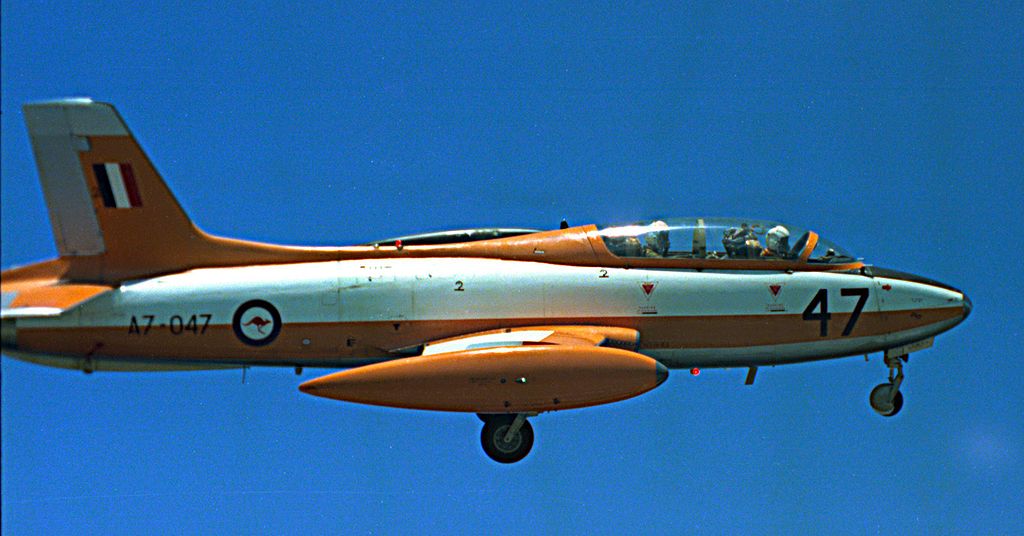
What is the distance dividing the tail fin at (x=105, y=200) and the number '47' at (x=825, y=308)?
951cm

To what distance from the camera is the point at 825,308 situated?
87.0ft

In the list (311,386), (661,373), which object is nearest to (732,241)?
(661,373)

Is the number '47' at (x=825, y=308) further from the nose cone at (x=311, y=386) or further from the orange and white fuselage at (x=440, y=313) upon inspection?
the nose cone at (x=311, y=386)

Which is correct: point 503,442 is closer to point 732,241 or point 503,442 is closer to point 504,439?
point 504,439

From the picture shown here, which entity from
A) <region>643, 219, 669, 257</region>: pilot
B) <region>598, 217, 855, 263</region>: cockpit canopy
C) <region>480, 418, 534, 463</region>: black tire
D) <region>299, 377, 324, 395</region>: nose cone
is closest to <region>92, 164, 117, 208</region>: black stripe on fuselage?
<region>299, 377, 324, 395</region>: nose cone

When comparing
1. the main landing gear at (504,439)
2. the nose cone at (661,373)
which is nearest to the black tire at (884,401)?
the nose cone at (661,373)

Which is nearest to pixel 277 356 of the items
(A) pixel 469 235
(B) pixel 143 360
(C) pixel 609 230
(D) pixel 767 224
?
(B) pixel 143 360

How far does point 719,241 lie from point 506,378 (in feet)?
16.1

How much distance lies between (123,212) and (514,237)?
6421mm

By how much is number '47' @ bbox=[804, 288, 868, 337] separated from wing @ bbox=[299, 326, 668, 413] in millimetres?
3523

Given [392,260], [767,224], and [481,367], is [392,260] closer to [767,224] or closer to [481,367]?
[481,367]

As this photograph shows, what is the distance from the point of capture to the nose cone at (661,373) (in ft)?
79.3

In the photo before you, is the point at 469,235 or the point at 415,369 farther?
the point at 469,235

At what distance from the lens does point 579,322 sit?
25875mm
